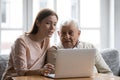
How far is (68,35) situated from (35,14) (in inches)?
39.7

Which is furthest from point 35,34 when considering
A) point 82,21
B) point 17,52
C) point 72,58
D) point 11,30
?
point 82,21

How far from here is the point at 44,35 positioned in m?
2.46

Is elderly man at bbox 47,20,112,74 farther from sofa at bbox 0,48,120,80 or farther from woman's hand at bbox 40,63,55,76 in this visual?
sofa at bbox 0,48,120,80

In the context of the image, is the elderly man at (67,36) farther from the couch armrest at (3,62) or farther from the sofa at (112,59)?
the sofa at (112,59)

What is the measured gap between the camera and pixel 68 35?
97.2 inches

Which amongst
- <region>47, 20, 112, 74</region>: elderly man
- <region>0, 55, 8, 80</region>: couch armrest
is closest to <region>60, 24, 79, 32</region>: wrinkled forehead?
<region>47, 20, 112, 74</region>: elderly man

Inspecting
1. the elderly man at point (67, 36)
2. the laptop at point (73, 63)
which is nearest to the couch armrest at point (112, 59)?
the elderly man at point (67, 36)

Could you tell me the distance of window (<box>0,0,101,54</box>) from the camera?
10.7 feet

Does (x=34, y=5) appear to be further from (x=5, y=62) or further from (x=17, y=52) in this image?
(x=17, y=52)

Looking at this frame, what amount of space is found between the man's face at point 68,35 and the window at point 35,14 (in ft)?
2.76

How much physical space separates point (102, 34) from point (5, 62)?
1.30 metres

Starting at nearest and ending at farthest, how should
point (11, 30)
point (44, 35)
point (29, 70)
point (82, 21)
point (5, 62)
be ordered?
point (29, 70)
point (44, 35)
point (5, 62)
point (11, 30)
point (82, 21)

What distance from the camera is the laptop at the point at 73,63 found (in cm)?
200

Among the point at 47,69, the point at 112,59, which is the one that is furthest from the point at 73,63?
the point at 112,59
